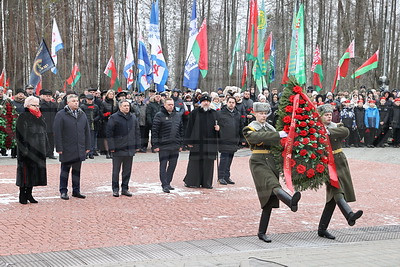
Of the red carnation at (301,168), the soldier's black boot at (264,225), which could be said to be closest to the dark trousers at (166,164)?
the soldier's black boot at (264,225)

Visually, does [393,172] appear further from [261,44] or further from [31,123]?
[31,123]

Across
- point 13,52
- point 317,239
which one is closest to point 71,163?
point 317,239

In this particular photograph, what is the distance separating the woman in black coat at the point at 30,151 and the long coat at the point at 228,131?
4175 mm

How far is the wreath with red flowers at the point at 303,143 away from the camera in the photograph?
729cm

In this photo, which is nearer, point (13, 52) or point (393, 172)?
point (393, 172)

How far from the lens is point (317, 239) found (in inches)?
298

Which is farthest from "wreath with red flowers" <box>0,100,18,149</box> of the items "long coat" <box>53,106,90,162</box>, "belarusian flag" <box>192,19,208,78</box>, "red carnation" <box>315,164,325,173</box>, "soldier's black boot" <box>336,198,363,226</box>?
"soldier's black boot" <box>336,198,363,226</box>

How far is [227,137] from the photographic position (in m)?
13.1

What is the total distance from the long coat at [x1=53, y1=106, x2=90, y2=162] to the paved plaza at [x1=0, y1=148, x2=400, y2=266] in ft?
2.68

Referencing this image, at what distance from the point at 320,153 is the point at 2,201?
5.79m

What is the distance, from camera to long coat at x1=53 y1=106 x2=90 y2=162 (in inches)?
418

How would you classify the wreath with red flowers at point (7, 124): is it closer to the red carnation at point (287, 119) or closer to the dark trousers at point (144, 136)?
the dark trousers at point (144, 136)

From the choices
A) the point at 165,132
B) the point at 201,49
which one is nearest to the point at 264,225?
the point at 165,132

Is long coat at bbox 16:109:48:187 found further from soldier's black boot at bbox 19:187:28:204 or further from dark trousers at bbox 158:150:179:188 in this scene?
dark trousers at bbox 158:150:179:188
